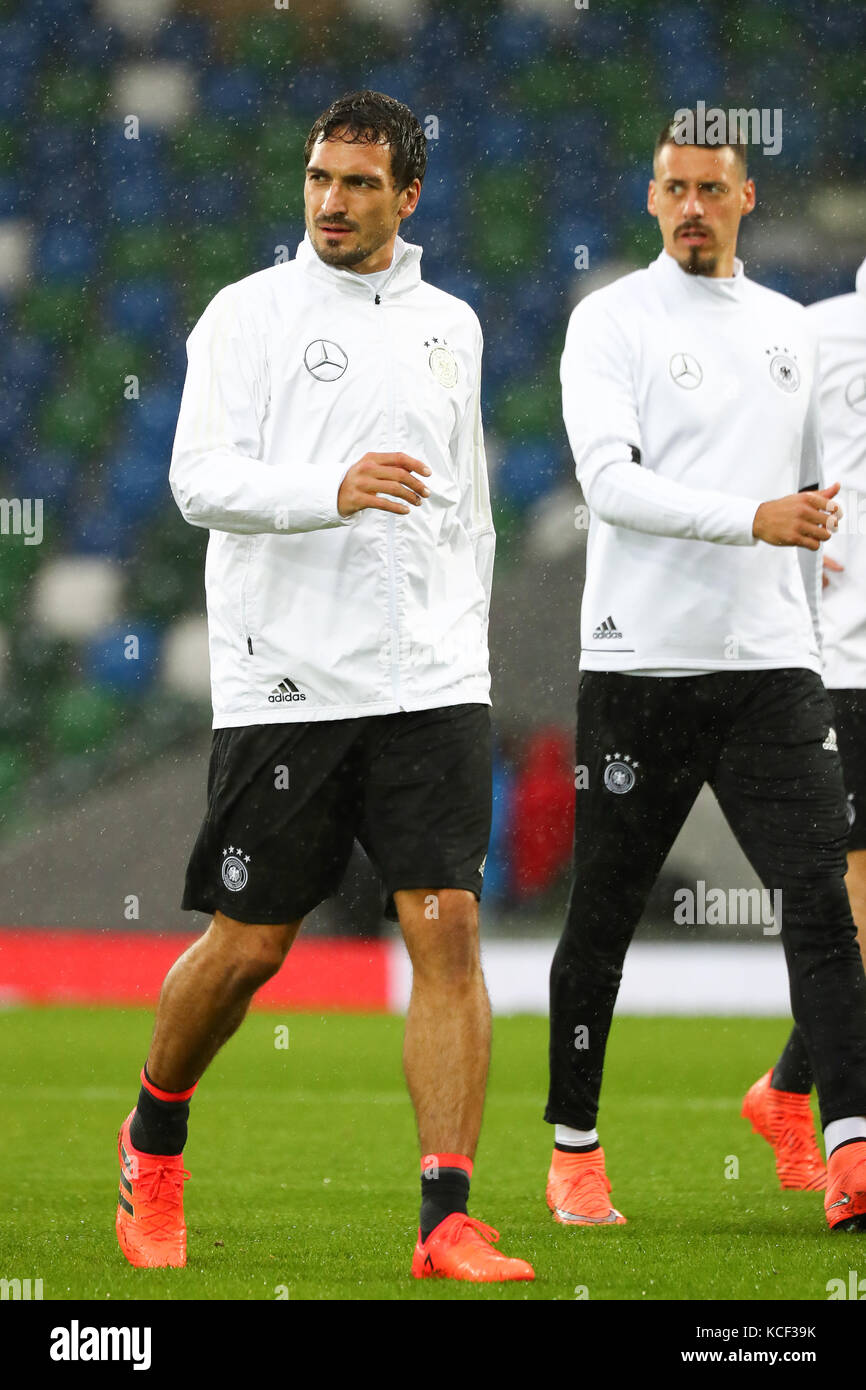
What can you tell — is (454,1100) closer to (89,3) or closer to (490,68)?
(490,68)

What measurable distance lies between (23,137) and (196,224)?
121 cm

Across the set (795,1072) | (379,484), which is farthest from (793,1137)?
(379,484)

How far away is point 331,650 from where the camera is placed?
3383mm

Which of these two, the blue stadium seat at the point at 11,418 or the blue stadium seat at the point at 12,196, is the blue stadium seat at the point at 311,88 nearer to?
the blue stadium seat at the point at 12,196

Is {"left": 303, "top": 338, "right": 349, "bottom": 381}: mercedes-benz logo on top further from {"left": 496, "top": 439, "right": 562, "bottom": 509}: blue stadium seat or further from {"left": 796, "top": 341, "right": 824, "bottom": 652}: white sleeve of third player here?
{"left": 496, "top": 439, "right": 562, "bottom": 509}: blue stadium seat

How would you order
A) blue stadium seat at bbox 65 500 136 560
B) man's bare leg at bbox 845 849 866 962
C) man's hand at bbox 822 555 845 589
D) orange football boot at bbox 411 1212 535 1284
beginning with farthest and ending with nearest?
blue stadium seat at bbox 65 500 136 560 < man's hand at bbox 822 555 845 589 < man's bare leg at bbox 845 849 866 962 < orange football boot at bbox 411 1212 535 1284

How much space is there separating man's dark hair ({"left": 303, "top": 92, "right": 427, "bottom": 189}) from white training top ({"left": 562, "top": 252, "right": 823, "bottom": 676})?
59 cm

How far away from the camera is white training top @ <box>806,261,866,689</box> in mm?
4477

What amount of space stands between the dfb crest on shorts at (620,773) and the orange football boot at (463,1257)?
1.01 m

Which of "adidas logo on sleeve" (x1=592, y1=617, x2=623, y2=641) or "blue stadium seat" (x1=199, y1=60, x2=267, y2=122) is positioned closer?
"adidas logo on sleeve" (x1=592, y1=617, x2=623, y2=641)

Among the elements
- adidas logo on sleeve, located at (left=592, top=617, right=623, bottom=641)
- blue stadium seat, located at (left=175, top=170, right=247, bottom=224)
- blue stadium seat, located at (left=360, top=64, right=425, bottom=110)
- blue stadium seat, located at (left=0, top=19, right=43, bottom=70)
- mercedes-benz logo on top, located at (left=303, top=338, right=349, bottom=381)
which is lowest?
adidas logo on sleeve, located at (left=592, top=617, right=623, bottom=641)

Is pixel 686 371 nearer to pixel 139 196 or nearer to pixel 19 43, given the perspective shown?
pixel 139 196

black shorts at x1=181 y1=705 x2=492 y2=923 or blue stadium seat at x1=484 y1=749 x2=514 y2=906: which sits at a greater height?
blue stadium seat at x1=484 y1=749 x2=514 y2=906
